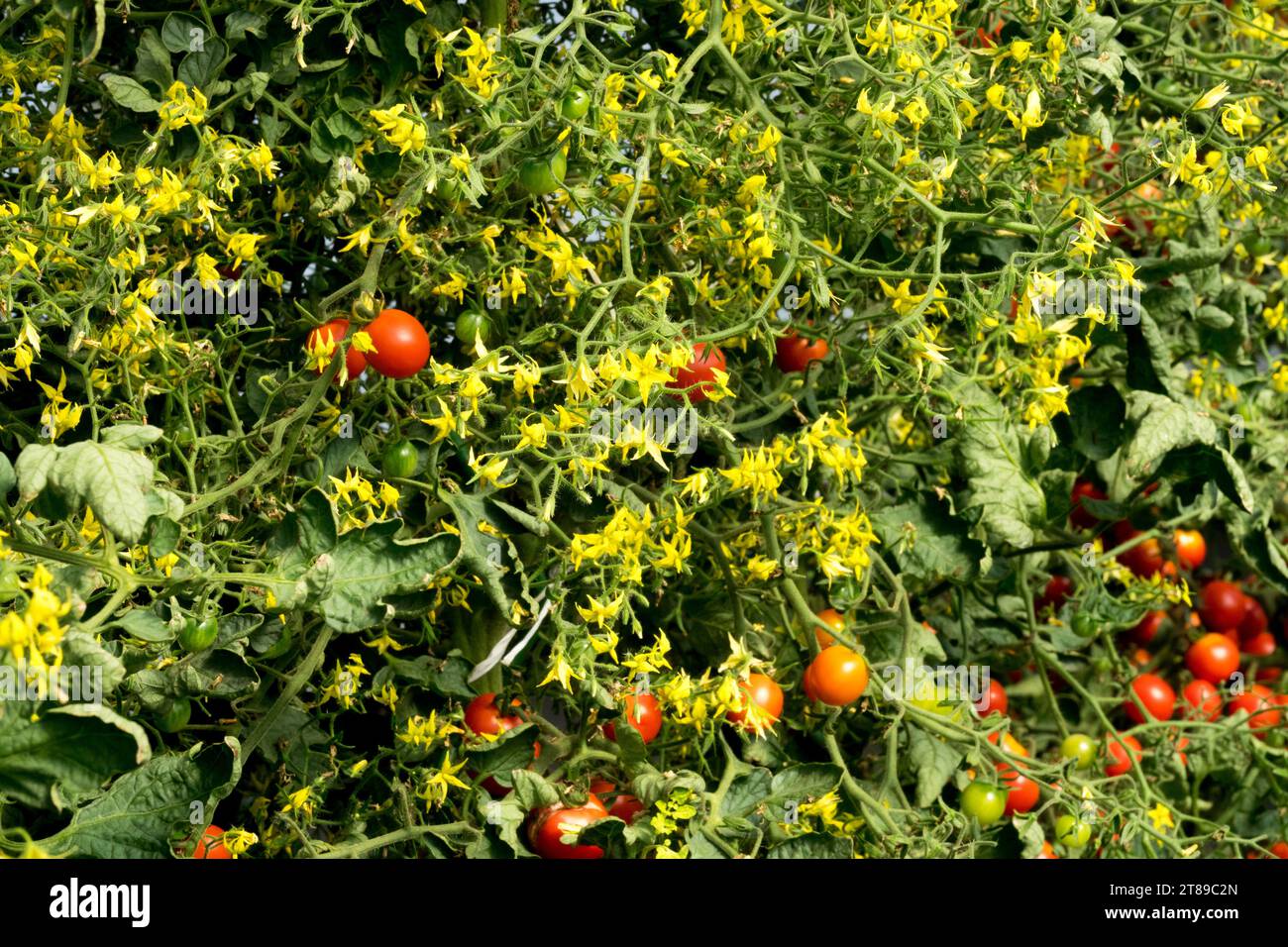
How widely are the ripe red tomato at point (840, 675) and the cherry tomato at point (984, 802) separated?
16 centimetres

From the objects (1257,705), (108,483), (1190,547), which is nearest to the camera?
(108,483)

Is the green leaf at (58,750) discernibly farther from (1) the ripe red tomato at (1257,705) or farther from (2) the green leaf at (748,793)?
(1) the ripe red tomato at (1257,705)

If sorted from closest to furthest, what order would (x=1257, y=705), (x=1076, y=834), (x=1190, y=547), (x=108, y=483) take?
1. (x=108, y=483)
2. (x=1076, y=834)
3. (x=1257, y=705)
4. (x=1190, y=547)

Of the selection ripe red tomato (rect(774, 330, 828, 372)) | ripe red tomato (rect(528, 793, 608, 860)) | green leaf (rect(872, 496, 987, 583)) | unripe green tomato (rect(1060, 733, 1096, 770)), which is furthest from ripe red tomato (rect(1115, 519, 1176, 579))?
ripe red tomato (rect(528, 793, 608, 860))

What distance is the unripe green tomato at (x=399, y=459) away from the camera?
101 centimetres

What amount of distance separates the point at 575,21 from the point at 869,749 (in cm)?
70

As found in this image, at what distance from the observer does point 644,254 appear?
111 cm

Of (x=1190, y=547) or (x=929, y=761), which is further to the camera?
(x=1190, y=547)

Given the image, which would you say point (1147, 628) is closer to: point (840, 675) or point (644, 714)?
point (840, 675)

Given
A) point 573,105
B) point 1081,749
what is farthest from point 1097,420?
point 573,105

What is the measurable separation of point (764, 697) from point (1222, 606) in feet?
2.82

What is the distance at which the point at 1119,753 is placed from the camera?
1.37 m

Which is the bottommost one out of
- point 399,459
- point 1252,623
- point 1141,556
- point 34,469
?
point 1252,623
